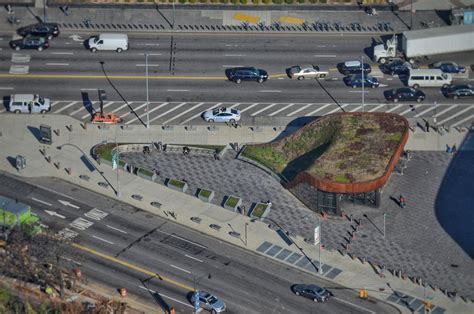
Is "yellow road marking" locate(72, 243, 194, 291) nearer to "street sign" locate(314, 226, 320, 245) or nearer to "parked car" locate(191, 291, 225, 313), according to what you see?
"parked car" locate(191, 291, 225, 313)

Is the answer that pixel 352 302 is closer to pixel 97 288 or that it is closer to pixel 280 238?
pixel 280 238

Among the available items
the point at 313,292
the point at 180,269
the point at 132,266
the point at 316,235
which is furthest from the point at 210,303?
the point at 316,235

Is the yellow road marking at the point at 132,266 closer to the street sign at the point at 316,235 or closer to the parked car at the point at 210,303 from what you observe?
the parked car at the point at 210,303

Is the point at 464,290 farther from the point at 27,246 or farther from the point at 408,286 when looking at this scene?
the point at 27,246

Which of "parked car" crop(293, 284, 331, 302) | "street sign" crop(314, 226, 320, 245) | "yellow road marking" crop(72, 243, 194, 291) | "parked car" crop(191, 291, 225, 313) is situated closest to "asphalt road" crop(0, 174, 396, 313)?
"yellow road marking" crop(72, 243, 194, 291)

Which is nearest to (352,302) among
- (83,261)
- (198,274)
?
(198,274)

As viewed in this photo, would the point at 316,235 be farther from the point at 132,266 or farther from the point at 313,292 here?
the point at 132,266

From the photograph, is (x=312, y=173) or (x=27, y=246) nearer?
(x=27, y=246)
